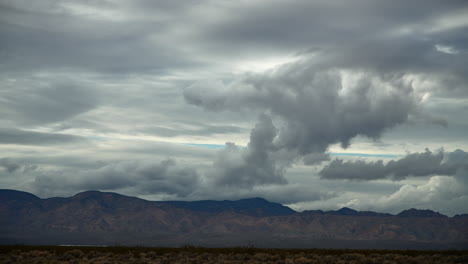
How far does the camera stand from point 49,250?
2445 inches

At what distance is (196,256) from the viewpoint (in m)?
58.8

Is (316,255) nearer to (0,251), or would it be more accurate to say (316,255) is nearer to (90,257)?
(90,257)

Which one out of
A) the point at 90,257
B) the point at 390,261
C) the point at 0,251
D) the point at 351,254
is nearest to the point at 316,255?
the point at 351,254

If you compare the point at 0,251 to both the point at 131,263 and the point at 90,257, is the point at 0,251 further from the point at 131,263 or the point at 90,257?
the point at 131,263

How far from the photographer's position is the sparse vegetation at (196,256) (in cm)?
5326

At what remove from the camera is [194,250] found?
2569 inches

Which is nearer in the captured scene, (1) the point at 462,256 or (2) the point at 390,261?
(2) the point at 390,261

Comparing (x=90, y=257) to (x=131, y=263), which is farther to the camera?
(x=90, y=257)

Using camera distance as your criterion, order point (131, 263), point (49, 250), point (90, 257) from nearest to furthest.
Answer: point (131, 263) → point (90, 257) → point (49, 250)

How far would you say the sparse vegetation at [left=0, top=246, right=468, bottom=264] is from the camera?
53259mm

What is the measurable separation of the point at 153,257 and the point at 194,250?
29.2ft

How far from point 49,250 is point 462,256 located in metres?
51.4

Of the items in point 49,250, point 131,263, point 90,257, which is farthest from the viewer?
point 49,250

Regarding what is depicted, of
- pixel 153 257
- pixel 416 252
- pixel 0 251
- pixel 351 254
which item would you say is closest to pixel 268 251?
pixel 351 254
